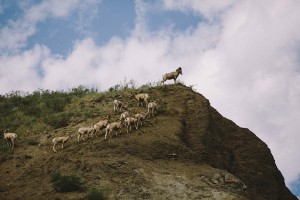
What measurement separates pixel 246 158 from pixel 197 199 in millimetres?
8571

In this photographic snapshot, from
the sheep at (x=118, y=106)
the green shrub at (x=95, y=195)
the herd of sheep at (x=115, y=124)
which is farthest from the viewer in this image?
the sheep at (x=118, y=106)

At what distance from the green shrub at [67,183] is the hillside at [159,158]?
0.71ft

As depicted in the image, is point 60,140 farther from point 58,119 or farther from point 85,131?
point 58,119

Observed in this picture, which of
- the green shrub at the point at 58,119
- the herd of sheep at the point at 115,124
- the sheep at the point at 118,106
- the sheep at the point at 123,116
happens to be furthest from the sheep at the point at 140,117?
the green shrub at the point at 58,119

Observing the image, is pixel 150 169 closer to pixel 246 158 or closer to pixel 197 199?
pixel 197 199

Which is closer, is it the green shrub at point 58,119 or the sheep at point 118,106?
the sheep at point 118,106

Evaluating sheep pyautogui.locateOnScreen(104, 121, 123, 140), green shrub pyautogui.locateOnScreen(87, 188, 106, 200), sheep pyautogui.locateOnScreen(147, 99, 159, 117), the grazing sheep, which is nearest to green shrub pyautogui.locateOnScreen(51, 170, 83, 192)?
green shrub pyautogui.locateOnScreen(87, 188, 106, 200)

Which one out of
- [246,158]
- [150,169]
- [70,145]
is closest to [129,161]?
[150,169]

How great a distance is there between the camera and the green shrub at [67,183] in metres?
16.2

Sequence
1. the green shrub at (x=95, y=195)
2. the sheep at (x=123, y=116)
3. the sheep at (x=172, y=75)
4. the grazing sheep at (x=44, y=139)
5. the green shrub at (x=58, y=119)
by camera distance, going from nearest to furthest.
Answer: the green shrub at (x=95, y=195), the sheep at (x=123, y=116), the grazing sheep at (x=44, y=139), the green shrub at (x=58, y=119), the sheep at (x=172, y=75)

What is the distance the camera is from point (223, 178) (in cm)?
1841

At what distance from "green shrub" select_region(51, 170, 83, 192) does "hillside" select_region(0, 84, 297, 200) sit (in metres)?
0.22

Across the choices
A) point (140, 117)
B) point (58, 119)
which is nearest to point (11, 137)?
point (58, 119)

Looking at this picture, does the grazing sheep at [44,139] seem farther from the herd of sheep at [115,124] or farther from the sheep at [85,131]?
the sheep at [85,131]
